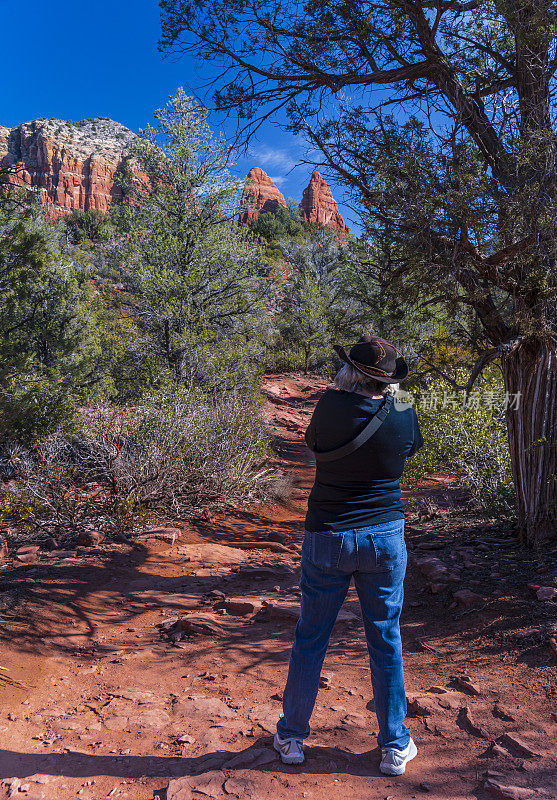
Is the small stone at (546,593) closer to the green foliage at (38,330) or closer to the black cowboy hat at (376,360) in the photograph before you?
the black cowboy hat at (376,360)

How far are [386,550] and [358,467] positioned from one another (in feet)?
1.23

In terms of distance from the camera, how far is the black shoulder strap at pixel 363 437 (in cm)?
219

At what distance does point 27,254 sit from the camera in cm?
638

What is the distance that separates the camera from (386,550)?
220 centimetres

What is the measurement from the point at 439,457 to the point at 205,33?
17.9 ft

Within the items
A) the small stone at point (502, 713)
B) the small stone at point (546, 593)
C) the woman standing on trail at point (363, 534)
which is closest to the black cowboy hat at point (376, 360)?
the woman standing on trail at point (363, 534)

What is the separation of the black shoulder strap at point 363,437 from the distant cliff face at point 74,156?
88354 mm

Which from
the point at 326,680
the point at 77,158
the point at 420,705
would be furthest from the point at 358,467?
the point at 77,158

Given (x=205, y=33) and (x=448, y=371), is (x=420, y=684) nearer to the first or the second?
(x=205, y=33)

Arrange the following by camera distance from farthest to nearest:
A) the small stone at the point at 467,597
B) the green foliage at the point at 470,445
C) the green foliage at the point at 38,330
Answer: the green foliage at the point at 38,330 < the green foliage at the point at 470,445 < the small stone at the point at 467,597

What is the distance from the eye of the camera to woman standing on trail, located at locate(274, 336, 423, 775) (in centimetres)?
220

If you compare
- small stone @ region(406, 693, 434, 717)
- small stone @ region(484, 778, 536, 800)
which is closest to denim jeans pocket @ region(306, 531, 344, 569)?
small stone @ region(484, 778, 536, 800)

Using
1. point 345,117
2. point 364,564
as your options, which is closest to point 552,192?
point 345,117

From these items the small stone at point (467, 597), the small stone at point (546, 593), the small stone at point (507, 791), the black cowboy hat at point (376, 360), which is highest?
the black cowboy hat at point (376, 360)
